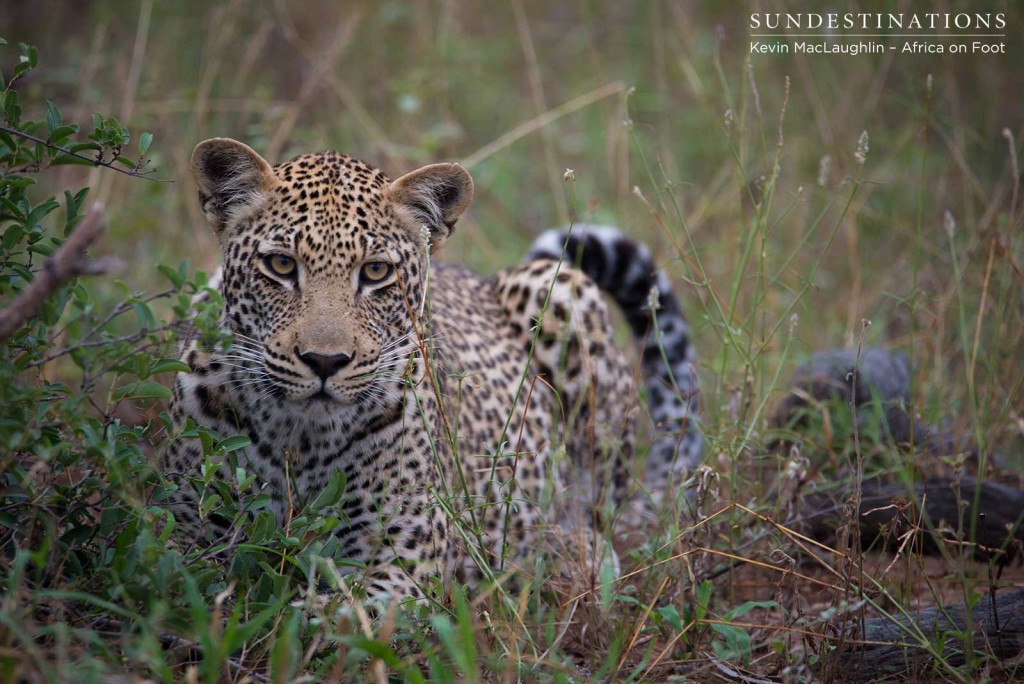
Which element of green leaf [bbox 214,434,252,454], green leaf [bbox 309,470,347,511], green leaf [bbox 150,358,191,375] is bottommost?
green leaf [bbox 309,470,347,511]

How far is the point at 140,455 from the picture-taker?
3695 mm

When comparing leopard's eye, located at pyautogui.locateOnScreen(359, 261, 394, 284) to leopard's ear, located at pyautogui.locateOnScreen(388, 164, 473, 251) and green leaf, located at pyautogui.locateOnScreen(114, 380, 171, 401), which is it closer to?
leopard's ear, located at pyautogui.locateOnScreen(388, 164, 473, 251)

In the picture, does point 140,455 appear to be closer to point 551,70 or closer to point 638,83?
point 638,83

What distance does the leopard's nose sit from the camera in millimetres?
4203

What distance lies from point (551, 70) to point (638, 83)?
1578 millimetres

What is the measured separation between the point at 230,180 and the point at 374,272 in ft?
2.52

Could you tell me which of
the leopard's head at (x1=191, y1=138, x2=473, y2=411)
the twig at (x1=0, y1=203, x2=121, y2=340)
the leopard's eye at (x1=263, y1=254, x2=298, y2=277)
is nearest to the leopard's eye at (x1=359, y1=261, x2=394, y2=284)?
the leopard's head at (x1=191, y1=138, x2=473, y2=411)

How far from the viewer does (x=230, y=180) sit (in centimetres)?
471

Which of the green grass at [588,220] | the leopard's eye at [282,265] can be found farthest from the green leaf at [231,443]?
the leopard's eye at [282,265]

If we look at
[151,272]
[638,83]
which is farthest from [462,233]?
[638,83]

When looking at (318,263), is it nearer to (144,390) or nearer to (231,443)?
(231,443)

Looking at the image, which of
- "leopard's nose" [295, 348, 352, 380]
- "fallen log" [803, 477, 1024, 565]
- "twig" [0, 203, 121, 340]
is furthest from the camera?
"fallen log" [803, 477, 1024, 565]

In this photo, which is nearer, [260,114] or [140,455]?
[140,455]

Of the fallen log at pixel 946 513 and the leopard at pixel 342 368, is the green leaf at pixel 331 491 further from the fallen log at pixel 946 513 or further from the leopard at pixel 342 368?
the fallen log at pixel 946 513
